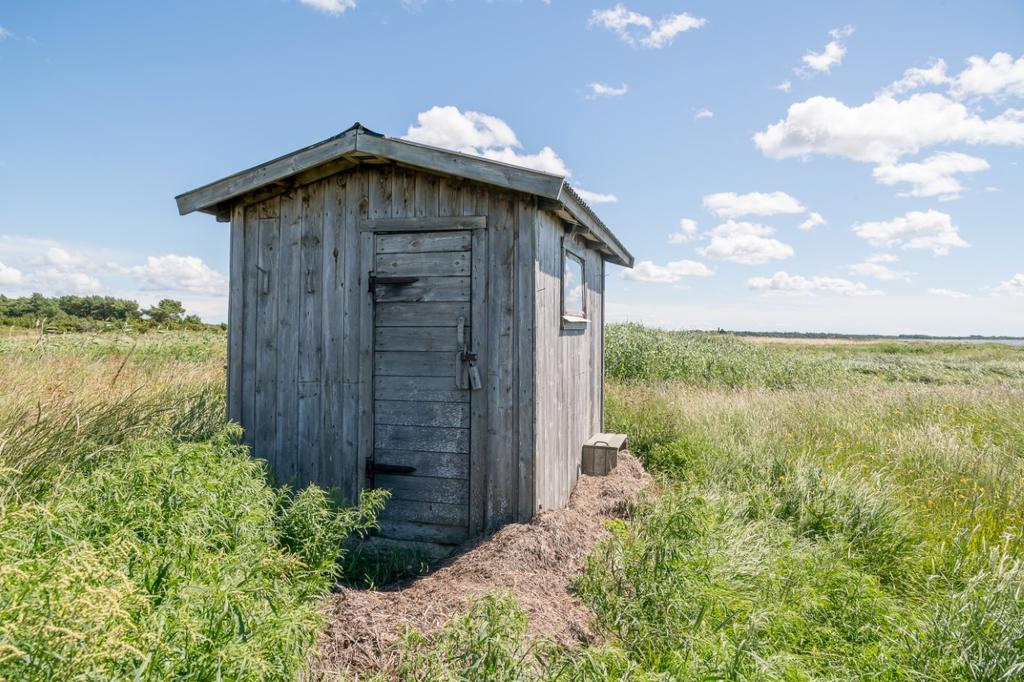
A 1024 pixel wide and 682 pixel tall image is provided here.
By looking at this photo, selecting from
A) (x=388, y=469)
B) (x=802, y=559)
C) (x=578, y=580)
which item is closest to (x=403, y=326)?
(x=388, y=469)

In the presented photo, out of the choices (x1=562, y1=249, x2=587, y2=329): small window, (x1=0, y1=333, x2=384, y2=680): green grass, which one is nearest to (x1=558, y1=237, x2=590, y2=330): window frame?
(x1=562, y1=249, x2=587, y2=329): small window

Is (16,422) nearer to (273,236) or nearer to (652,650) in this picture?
(273,236)

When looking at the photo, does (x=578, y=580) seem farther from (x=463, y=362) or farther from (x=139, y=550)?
(x=139, y=550)

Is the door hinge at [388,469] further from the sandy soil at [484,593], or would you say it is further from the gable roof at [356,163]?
the gable roof at [356,163]

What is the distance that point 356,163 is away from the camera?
538 centimetres

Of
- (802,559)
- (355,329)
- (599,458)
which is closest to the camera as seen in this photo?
(802,559)

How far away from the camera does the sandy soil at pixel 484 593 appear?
300 centimetres

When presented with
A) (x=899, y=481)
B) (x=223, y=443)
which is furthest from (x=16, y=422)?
(x=899, y=481)

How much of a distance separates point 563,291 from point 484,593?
3.31 metres

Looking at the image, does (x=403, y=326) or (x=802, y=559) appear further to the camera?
(x=403, y=326)

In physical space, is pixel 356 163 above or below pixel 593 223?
above

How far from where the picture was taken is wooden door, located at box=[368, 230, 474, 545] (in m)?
5.11

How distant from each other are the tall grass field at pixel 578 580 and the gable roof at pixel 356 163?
85.5 inches

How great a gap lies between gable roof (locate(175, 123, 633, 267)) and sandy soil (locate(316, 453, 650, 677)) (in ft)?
9.02
